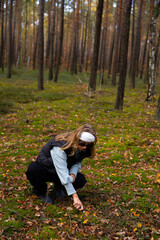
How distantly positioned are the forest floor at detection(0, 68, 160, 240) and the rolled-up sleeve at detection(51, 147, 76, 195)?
544mm

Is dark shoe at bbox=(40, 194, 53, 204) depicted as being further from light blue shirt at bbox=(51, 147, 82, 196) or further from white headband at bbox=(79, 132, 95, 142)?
white headband at bbox=(79, 132, 95, 142)

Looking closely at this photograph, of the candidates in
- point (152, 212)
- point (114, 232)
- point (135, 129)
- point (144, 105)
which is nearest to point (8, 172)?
point (114, 232)

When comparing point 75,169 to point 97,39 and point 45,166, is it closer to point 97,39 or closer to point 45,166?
point 45,166

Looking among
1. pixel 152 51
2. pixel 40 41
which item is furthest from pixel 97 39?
pixel 40 41

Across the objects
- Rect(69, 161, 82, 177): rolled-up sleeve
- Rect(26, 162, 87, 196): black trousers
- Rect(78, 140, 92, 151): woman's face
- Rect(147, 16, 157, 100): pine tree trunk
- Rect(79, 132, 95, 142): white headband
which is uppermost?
Rect(147, 16, 157, 100): pine tree trunk

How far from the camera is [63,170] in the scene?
3236mm

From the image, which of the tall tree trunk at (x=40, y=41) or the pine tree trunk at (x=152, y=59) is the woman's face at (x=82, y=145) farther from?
the tall tree trunk at (x=40, y=41)

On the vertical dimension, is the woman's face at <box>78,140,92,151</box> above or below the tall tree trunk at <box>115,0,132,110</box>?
below

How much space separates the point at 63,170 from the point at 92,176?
6.38 feet

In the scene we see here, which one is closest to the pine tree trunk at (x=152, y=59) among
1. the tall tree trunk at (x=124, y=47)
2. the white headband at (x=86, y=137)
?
the tall tree trunk at (x=124, y=47)

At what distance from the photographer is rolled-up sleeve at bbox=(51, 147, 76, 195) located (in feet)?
10.5

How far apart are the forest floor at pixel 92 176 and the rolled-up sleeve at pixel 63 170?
54cm

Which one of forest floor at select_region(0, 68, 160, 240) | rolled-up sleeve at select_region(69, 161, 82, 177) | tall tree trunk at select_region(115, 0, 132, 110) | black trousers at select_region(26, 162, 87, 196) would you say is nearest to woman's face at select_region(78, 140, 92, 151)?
rolled-up sleeve at select_region(69, 161, 82, 177)

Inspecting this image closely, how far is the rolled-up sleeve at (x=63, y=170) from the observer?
3.21 meters
